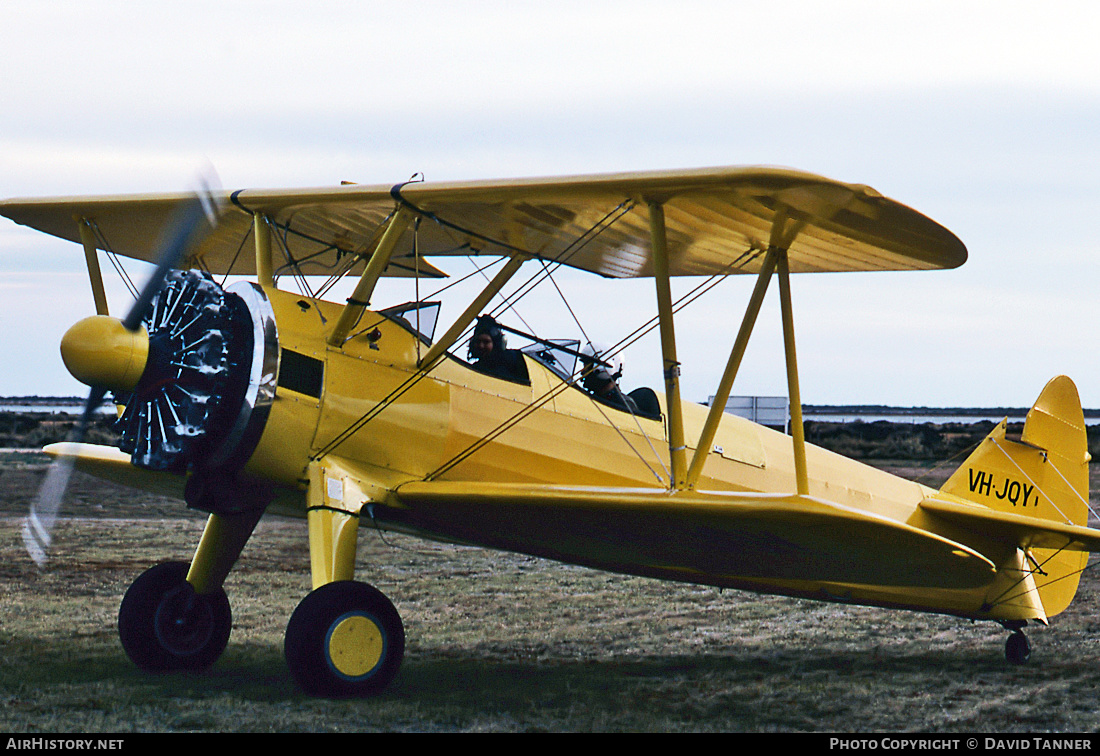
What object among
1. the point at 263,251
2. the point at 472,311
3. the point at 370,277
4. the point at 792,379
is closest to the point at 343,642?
the point at 370,277

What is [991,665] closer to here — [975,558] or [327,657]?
[975,558]

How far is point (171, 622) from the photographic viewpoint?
286 inches

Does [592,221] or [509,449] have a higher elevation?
[592,221]

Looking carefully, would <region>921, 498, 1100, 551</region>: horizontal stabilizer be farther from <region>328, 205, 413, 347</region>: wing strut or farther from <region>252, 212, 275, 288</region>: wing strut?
<region>252, 212, 275, 288</region>: wing strut

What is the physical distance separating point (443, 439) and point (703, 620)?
3464mm

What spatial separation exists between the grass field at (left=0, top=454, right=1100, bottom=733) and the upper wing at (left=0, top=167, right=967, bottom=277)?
267cm

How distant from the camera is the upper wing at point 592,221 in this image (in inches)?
242

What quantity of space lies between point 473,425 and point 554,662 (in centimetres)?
177

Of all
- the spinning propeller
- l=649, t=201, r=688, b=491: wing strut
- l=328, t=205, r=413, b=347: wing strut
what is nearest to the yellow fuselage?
l=328, t=205, r=413, b=347: wing strut

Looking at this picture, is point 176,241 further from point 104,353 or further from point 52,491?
point 52,491

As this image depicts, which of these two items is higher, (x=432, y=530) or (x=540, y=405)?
(x=540, y=405)

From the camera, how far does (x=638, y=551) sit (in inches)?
282
